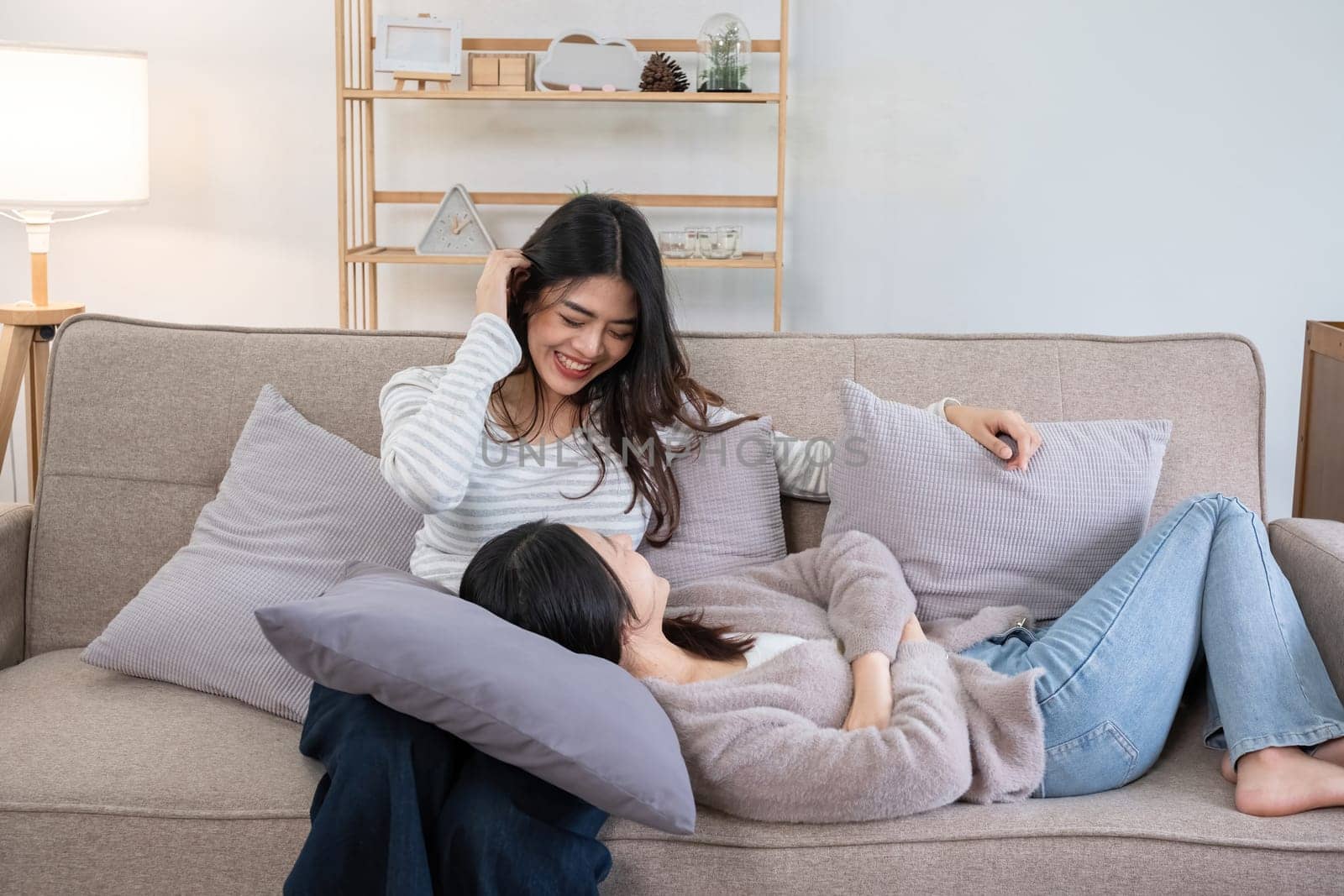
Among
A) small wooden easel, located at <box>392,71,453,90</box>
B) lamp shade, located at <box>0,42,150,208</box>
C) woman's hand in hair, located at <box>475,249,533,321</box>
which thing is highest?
small wooden easel, located at <box>392,71,453,90</box>

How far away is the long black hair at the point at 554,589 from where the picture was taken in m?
1.36

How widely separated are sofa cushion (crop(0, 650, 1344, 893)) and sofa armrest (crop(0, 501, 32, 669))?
1.15 ft

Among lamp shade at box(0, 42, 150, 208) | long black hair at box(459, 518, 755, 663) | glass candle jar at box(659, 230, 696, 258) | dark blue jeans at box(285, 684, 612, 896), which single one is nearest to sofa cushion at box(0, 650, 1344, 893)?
dark blue jeans at box(285, 684, 612, 896)

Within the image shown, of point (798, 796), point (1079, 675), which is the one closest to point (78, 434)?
point (798, 796)

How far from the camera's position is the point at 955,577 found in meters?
1.71

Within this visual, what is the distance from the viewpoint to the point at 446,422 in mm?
1583

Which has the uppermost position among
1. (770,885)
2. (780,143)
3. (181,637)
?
(780,143)

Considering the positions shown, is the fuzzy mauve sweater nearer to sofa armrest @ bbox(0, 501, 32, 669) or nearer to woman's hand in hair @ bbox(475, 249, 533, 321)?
woman's hand in hair @ bbox(475, 249, 533, 321)

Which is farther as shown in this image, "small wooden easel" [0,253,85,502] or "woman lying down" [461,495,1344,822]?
"small wooden easel" [0,253,85,502]

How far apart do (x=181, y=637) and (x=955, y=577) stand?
105 centimetres

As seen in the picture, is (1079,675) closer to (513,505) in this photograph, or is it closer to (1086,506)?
(1086,506)

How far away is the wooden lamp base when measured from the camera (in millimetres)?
2488

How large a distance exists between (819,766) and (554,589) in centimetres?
35

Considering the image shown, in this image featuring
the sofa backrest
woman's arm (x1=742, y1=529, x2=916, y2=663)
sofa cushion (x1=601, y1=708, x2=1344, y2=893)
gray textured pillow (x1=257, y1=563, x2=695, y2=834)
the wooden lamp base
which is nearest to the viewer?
gray textured pillow (x1=257, y1=563, x2=695, y2=834)
